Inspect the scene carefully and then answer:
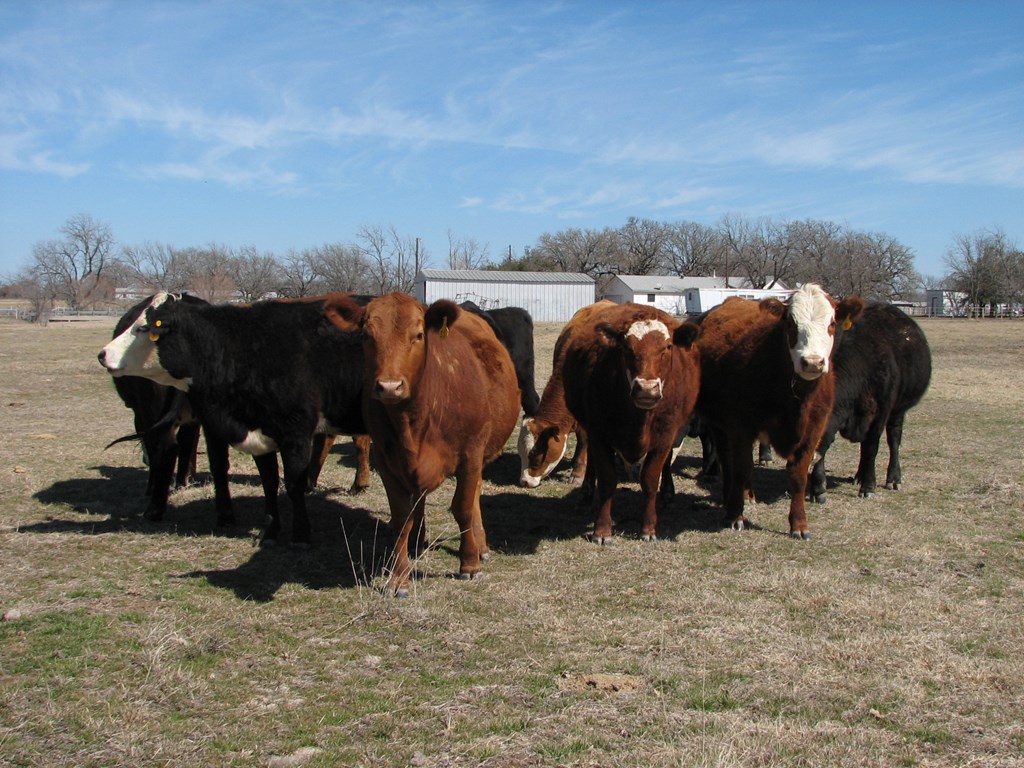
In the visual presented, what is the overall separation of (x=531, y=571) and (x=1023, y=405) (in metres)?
13.0

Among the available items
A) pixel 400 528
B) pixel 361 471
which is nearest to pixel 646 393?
pixel 400 528

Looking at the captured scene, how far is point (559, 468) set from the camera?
1072 cm

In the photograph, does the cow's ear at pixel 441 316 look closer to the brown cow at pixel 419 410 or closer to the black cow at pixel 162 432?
the brown cow at pixel 419 410

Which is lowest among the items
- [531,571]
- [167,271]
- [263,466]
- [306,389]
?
[531,571]

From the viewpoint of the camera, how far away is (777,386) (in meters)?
7.58

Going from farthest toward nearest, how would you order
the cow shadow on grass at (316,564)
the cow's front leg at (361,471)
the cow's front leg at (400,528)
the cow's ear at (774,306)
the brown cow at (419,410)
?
the cow's front leg at (361,471)
the cow's ear at (774,306)
the cow shadow on grass at (316,564)
the cow's front leg at (400,528)
the brown cow at (419,410)

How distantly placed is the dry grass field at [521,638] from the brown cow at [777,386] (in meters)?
0.58

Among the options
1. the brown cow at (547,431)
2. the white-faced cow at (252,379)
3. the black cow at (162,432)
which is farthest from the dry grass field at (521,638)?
the white-faced cow at (252,379)

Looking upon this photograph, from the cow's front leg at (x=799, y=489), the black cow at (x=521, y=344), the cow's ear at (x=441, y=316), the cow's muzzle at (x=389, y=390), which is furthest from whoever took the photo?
the black cow at (x=521, y=344)

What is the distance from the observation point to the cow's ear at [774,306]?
808 centimetres

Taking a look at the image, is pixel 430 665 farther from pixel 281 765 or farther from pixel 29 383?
pixel 29 383

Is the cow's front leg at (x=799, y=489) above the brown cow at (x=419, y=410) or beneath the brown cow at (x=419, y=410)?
beneath

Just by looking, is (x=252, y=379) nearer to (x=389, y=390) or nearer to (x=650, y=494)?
(x=389, y=390)

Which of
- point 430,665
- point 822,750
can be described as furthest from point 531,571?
point 822,750
